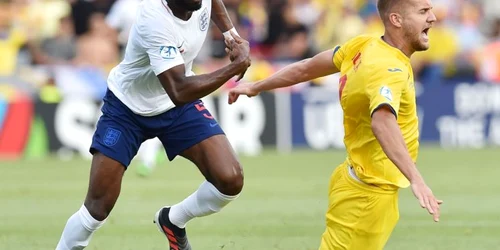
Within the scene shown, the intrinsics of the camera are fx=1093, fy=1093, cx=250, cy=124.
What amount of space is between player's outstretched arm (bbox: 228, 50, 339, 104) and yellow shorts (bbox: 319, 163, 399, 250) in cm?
89

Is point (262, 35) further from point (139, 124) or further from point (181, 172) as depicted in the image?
point (139, 124)

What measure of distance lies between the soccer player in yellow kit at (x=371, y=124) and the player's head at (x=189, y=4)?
125 centimetres

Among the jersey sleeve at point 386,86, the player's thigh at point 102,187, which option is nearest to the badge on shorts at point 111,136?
the player's thigh at point 102,187

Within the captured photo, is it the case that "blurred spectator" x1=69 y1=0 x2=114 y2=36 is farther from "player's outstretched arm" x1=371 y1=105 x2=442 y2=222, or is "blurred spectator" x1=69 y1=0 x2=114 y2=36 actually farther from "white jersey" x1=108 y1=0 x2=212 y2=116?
"player's outstretched arm" x1=371 y1=105 x2=442 y2=222

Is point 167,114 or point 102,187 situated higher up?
point 167,114

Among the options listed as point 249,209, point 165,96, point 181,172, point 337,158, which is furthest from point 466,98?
point 165,96

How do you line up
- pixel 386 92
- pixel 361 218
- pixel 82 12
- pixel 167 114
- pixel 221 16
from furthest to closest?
pixel 82 12
pixel 221 16
pixel 167 114
pixel 361 218
pixel 386 92

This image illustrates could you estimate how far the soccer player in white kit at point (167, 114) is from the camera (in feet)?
25.1

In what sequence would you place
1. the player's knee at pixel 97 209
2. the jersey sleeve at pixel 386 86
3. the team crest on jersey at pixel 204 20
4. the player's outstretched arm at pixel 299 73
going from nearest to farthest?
the jersey sleeve at pixel 386 86, the player's outstretched arm at pixel 299 73, the player's knee at pixel 97 209, the team crest on jersey at pixel 204 20

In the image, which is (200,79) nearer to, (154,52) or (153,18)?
(154,52)

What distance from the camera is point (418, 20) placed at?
21.8ft

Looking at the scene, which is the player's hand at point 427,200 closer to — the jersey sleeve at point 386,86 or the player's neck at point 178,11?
the jersey sleeve at point 386,86

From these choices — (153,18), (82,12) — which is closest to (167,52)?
(153,18)

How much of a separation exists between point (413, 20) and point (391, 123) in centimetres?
76
